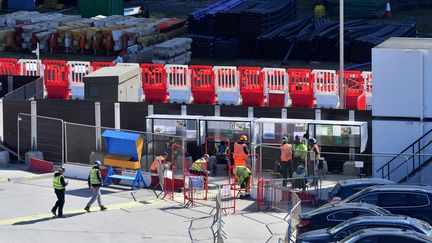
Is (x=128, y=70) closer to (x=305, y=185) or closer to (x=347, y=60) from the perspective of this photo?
(x=305, y=185)

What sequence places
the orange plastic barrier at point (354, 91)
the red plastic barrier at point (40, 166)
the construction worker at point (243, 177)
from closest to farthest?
the construction worker at point (243, 177)
the red plastic barrier at point (40, 166)
the orange plastic barrier at point (354, 91)

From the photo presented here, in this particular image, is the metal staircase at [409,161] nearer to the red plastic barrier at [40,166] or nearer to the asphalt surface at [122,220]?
the asphalt surface at [122,220]

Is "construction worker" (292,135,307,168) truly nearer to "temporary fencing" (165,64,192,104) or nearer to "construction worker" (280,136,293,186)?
"construction worker" (280,136,293,186)

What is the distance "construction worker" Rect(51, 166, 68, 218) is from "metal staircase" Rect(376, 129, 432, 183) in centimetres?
870

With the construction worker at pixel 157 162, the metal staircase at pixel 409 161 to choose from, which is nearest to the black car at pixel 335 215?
the metal staircase at pixel 409 161

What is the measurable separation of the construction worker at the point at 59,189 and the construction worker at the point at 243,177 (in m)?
4.83

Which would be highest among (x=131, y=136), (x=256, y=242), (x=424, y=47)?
(x=424, y=47)

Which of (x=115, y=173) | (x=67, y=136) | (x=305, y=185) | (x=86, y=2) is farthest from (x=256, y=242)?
(x=86, y=2)

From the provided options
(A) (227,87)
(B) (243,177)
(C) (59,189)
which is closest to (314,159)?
(B) (243,177)

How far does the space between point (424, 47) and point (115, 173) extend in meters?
9.29

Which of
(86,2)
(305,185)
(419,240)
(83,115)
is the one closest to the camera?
(419,240)

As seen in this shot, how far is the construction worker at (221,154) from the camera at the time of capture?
35.9 m

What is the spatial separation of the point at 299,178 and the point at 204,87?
7.37 m

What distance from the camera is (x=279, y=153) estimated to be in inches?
1372
